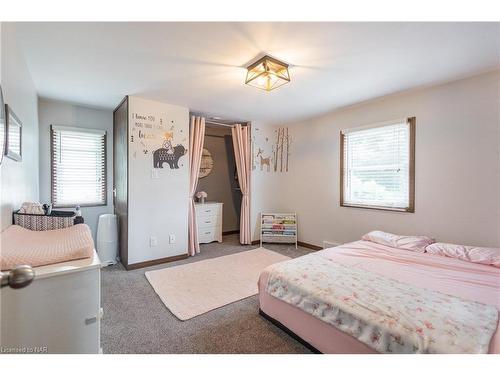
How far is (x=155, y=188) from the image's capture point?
3.12 meters

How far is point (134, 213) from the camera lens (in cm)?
294

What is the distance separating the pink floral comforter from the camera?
3.46 feet

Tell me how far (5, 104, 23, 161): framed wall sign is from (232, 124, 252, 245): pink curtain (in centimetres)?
282

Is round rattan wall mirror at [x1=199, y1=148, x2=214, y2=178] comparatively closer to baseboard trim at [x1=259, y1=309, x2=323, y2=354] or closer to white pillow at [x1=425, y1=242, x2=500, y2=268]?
baseboard trim at [x1=259, y1=309, x2=323, y2=354]

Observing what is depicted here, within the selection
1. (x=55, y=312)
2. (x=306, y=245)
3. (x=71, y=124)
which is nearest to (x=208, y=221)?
(x=306, y=245)

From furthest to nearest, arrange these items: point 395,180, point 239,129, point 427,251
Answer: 1. point 239,129
2. point 395,180
3. point 427,251

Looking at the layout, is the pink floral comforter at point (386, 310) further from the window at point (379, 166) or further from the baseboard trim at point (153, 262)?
the baseboard trim at point (153, 262)

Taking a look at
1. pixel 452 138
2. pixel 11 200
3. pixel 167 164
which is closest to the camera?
pixel 11 200

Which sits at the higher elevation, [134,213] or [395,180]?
[395,180]

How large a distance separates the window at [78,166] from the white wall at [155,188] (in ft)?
2.94

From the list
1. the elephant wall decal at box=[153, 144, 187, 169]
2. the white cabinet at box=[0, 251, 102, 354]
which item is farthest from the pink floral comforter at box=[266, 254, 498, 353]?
the elephant wall decal at box=[153, 144, 187, 169]
